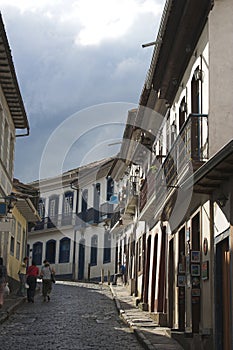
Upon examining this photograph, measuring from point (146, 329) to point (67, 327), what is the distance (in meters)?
2.00

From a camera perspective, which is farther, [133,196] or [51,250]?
[51,250]

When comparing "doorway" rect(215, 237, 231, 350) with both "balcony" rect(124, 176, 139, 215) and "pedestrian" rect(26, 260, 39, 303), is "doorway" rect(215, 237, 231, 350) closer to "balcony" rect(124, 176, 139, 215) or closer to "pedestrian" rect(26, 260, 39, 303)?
"pedestrian" rect(26, 260, 39, 303)

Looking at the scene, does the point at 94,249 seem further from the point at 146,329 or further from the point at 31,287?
the point at 146,329

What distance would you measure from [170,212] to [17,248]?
13442 millimetres

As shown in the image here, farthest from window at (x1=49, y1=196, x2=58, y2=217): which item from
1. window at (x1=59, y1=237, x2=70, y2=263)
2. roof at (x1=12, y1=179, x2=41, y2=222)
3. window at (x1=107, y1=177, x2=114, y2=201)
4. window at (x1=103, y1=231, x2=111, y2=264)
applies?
roof at (x1=12, y1=179, x2=41, y2=222)

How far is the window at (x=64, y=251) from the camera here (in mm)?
49719

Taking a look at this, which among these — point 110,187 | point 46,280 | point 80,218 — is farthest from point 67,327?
point 80,218

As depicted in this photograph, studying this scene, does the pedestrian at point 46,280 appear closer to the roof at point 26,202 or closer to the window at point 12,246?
the roof at point 26,202

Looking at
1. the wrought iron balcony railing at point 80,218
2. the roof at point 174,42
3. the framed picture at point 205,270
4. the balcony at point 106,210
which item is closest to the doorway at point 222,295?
the framed picture at point 205,270

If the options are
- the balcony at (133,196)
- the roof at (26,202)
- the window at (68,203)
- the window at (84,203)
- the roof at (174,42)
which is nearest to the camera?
the roof at (174,42)

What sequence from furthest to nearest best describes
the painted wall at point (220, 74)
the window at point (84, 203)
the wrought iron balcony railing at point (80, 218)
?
the window at point (84, 203), the wrought iron balcony railing at point (80, 218), the painted wall at point (220, 74)

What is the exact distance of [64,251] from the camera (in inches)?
1973

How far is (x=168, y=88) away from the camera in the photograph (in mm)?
17109

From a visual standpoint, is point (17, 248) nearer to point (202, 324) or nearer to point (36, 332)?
point (36, 332)
